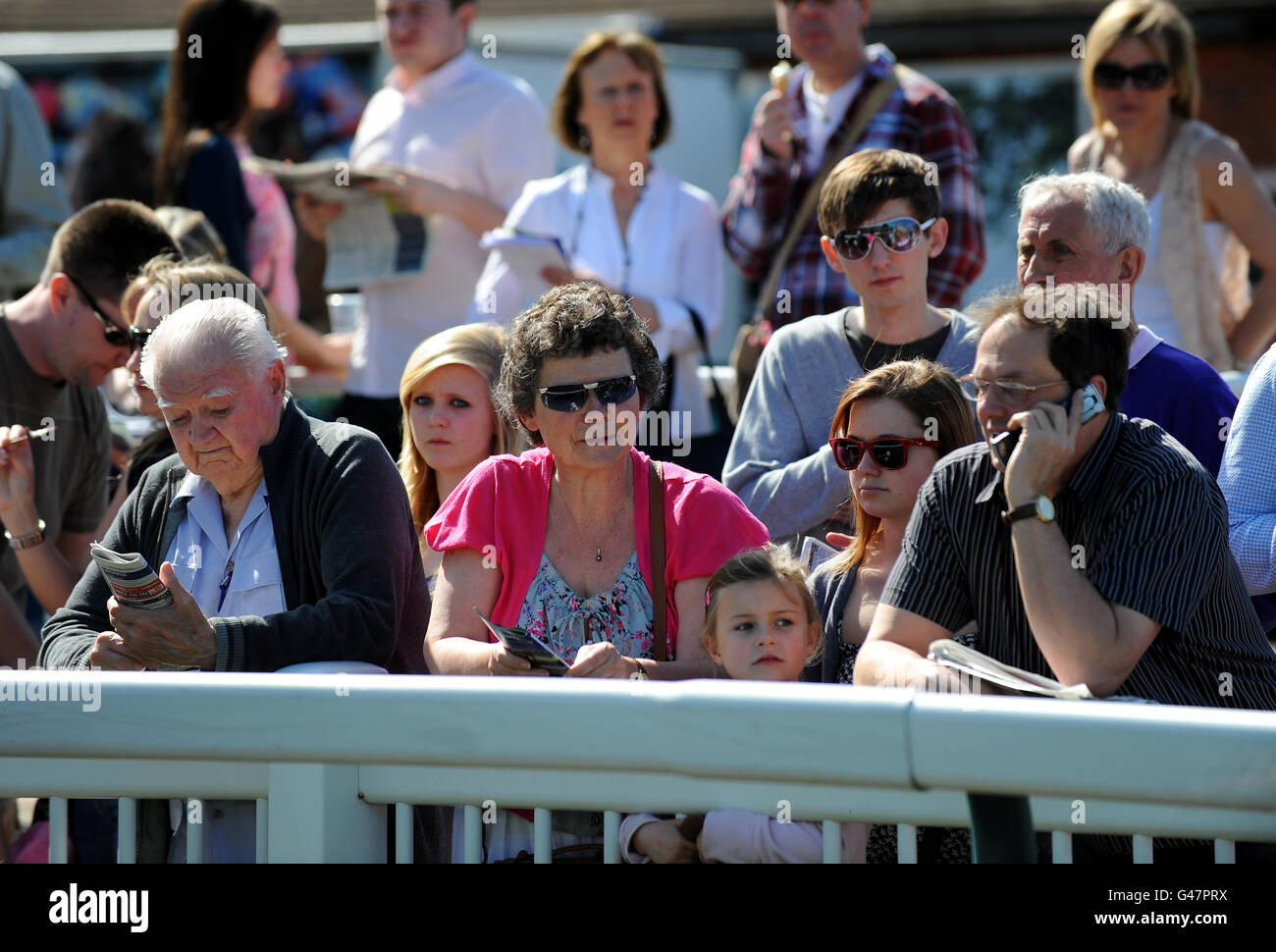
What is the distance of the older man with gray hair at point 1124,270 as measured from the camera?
373 centimetres

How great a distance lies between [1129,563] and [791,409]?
1.45 m

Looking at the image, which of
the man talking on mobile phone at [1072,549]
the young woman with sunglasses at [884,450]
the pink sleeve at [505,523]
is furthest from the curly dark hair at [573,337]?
the man talking on mobile phone at [1072,549]

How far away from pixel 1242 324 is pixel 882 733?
3.78 metres

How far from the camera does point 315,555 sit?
3.35m

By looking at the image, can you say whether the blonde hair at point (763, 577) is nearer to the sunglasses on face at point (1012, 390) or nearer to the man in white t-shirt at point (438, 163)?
the sunglasses on face at point (1012, 390)

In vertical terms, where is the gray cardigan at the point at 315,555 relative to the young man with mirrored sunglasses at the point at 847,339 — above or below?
below

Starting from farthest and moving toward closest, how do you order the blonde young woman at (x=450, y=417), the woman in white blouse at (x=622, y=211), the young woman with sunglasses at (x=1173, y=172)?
1. the woman in white blouse at (x=622, y=211)
2. the young woman with sunglasses at (x=1173, y=172)
3. the blonde young woman at (x=450, y=417)

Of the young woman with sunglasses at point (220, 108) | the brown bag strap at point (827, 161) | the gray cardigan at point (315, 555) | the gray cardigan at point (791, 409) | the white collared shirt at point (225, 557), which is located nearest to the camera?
the gray cardigan at point (315, 555)

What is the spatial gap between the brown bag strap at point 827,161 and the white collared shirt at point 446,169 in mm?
1093

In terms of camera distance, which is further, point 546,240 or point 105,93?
point 105,93
